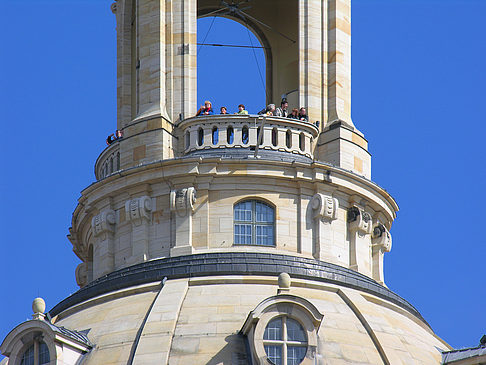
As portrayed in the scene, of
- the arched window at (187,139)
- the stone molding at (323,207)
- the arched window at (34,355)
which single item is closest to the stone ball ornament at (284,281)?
the stone molding at (323,207)

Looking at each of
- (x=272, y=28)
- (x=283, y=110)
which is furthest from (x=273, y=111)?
(x=272, y=28)

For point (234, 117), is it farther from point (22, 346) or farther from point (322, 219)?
point (22, 346)

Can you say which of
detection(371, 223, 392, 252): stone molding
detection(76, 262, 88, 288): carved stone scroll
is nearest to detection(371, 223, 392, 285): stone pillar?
detection(371, 223, 392, 252): stone molding

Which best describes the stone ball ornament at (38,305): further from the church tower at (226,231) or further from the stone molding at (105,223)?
the stone molding at (105,223)

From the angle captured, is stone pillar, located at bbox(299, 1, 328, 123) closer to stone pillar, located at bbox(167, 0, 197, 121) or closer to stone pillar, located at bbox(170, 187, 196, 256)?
stone pillar, located at bbox(167, 0, 197, 121)

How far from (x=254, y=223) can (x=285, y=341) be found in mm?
8272

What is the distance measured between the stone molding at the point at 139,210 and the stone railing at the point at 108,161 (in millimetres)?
3080

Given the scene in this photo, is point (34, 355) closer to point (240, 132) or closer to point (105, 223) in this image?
point (105, 223)

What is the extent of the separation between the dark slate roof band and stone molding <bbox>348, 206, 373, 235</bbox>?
2533 millimetres

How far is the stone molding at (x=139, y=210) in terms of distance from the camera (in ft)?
273

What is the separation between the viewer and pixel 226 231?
82750 millimetres

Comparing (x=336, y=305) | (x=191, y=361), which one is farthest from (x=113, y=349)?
(x=336, y=305)

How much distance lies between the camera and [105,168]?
87.6m

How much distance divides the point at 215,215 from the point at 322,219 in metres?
4.20
